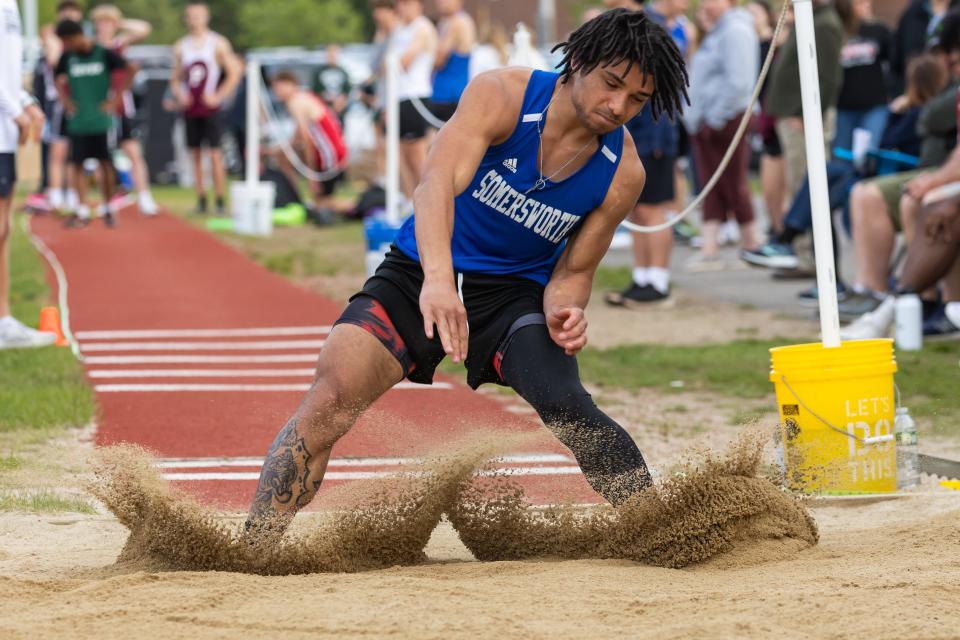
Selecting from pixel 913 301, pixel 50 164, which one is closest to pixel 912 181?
pixel 913 301

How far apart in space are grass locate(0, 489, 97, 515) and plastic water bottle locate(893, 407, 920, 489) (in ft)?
9.91

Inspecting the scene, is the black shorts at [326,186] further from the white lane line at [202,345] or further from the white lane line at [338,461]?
the white lane line at [338,461]

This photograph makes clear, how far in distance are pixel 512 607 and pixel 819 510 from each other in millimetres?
2025

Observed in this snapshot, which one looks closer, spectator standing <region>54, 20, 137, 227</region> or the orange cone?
the orange cone

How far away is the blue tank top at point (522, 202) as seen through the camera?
4.32 meters

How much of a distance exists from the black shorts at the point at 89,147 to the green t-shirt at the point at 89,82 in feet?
0.49

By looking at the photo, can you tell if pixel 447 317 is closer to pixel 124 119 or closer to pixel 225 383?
pixel 225 383

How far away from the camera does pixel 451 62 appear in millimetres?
13203

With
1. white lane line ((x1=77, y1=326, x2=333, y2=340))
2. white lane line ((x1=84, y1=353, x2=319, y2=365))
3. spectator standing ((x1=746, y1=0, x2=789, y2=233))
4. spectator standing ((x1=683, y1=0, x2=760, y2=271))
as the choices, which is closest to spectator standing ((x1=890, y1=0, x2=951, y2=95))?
spectator standing ((x1=746, y1=0, x2=789, y2=233))

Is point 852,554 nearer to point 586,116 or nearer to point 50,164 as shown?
point 586,116

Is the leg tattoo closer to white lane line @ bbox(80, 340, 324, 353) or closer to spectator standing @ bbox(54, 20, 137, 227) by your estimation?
white lane line @ bbox(80, 340, 324, 353)

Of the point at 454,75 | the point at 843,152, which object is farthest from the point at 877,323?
the point at 454,75

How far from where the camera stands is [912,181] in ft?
27.0

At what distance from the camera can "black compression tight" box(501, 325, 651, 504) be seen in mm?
4188
